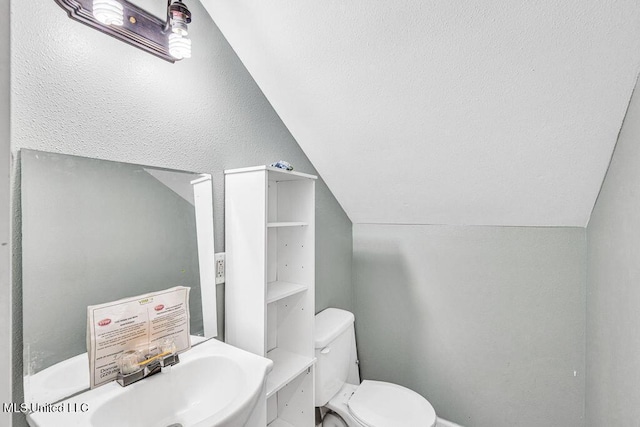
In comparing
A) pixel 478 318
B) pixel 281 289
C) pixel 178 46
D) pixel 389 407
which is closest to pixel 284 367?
pixel 281 289

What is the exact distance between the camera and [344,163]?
182 centimetres

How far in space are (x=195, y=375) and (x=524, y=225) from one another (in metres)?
1.74

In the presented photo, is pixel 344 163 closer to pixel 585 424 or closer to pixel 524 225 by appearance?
pixel 524 225

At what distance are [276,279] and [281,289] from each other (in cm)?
17

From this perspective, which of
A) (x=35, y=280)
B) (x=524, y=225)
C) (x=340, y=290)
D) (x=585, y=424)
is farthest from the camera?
(x=340, y=290)

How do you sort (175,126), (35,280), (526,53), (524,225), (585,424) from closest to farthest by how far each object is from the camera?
(35,280) → (526,53) → (175,126) → (585,424) → (524,225)

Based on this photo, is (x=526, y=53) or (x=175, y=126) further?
(x=175, y=126)

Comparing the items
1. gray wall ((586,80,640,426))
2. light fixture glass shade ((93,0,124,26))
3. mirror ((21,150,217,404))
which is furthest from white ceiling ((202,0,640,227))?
mirror ((21,150,217,404))

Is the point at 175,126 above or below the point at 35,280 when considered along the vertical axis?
above

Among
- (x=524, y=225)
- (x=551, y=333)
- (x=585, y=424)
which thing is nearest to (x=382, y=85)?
(x=524, y=225)

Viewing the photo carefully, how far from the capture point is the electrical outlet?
1.37 metres

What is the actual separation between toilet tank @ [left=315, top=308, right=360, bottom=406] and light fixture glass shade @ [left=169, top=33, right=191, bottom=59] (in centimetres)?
140

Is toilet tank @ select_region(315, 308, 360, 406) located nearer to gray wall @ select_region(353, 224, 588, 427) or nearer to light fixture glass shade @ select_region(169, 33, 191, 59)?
gray wall @ select_region(353, 224, 588, 427)

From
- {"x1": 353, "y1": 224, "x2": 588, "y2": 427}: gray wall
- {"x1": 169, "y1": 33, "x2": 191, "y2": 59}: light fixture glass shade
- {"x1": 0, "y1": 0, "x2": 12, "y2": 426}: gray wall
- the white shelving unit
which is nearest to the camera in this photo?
{"x1": 0, "y1": 0, "x2": 12, "y2": 426}: gray wall
